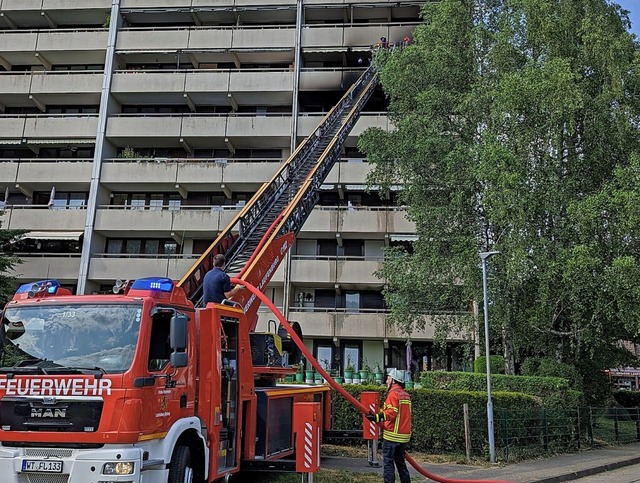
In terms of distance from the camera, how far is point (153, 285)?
7.32m

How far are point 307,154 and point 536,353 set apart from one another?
1002 cm

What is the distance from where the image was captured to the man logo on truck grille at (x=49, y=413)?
255 inches

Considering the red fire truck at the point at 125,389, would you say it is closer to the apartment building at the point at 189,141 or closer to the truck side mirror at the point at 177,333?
the truck side mirror at the point at 177,333

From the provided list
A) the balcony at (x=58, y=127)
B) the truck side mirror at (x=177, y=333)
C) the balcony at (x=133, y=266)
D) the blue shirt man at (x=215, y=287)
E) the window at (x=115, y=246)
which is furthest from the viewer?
the window at (x=115, y=246)

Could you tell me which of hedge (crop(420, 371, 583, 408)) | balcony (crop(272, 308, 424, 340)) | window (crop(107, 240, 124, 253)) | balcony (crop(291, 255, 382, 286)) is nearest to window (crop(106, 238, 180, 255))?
window (crop(107, 240, 124, 253))

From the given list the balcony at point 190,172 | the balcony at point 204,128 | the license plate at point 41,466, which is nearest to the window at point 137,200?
the balcony at point 190,172

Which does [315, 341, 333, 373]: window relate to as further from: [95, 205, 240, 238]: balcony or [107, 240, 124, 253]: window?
[107, 240, 124, 253]: window

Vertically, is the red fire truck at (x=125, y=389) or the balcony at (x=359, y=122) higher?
the balcony at (x=359, y=122)

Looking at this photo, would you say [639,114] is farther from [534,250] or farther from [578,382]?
[578,382]

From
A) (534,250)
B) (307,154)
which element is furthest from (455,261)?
(307,154)

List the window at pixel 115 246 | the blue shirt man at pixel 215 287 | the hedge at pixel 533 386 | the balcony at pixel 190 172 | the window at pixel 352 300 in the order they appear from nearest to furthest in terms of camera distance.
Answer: the blue shirt man at pixel 215 287 < the hedge at pixel 533 386 < the balcony at pixel 190 172 < the window at pixel 352 300 < the window at pixel 115 246

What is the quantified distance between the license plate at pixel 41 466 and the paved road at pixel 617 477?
413 inches

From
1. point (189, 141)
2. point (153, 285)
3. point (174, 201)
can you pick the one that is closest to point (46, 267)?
point (174, 201)

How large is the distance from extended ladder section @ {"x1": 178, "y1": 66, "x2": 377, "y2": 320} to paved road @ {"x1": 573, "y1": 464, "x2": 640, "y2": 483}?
7900mm
